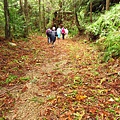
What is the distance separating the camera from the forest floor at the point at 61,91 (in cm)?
441

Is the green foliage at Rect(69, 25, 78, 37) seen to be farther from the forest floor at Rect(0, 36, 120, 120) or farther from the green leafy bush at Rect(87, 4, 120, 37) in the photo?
the forest floor at Rect(0, 36, 120, 120)

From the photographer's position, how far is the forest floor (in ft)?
14.5

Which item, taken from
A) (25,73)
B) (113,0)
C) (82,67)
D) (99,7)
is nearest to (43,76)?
(25,73)

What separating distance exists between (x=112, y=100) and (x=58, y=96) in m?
1.62

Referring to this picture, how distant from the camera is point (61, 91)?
5512 millimetres

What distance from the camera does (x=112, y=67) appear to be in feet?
22.9

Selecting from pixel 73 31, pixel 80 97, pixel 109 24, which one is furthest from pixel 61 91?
pixel 73 31

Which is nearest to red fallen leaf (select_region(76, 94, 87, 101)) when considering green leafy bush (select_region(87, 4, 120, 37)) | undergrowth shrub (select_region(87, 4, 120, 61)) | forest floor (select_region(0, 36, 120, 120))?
forest floor (select_region(0, 36, 120, 120))

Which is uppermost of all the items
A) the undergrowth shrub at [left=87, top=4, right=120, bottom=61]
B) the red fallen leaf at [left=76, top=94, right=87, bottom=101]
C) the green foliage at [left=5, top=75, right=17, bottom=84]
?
the undergrowth shrub at [left=87, top=4, right=120, bottom=61]

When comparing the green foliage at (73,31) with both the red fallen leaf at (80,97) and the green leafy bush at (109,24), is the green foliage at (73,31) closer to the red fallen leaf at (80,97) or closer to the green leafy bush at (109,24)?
the green leafy bush at (109,24)

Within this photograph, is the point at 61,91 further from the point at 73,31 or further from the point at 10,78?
the point at 73,31

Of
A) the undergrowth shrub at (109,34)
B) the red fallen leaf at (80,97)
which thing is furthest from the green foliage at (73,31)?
the red fallen leaf at (80,97)

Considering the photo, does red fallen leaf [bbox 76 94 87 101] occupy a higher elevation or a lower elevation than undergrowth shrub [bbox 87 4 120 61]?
lower

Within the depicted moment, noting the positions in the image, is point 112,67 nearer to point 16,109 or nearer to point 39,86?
point 39,86
